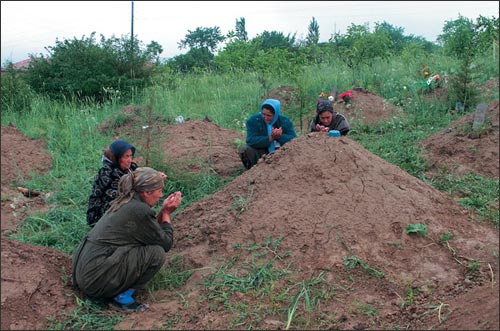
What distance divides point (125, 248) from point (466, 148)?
172 inches

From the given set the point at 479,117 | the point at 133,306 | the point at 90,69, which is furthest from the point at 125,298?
the point at 90,69

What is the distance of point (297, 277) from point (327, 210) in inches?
28.5

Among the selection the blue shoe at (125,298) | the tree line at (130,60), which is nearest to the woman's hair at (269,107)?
the blue shoe at (125,298)

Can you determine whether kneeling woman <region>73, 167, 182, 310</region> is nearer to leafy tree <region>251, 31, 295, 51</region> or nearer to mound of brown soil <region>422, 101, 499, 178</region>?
mound of brown soil <region>422, 101, 499, 178</region>

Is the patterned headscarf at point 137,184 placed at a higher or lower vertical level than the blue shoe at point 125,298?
higher

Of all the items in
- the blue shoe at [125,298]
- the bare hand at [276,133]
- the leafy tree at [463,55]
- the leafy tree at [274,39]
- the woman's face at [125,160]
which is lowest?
the blue shoe at [125,298]

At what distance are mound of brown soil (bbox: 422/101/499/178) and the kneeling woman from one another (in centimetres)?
352

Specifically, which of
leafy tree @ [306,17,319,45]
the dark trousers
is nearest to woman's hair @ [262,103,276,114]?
the dark trousers

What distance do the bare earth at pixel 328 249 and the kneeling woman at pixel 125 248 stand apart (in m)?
0.21

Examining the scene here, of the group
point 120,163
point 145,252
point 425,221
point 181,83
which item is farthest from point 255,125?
point 181,83

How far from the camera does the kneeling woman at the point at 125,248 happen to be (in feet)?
11.5

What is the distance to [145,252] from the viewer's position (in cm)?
360

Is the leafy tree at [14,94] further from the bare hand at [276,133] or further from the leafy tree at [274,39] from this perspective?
the leafy tree at [274,39]

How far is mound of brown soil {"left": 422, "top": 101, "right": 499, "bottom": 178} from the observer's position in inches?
230
